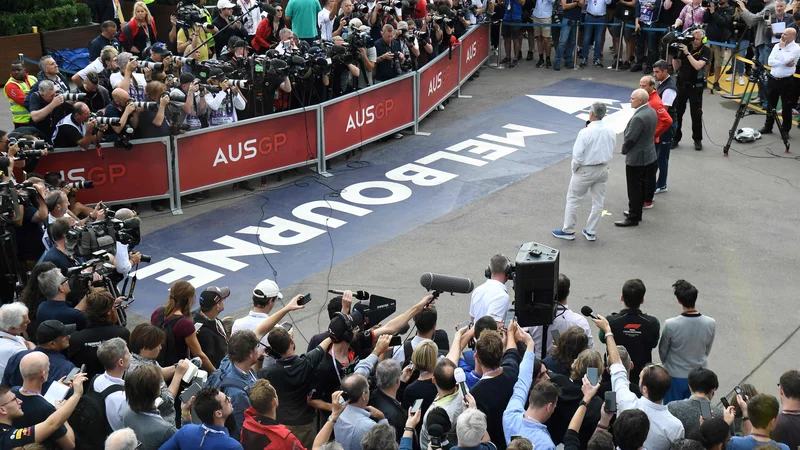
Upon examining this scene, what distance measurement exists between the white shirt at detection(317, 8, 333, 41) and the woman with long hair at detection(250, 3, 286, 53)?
0.86m

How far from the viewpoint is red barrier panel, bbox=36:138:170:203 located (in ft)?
40.5

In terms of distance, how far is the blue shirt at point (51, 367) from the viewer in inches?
278

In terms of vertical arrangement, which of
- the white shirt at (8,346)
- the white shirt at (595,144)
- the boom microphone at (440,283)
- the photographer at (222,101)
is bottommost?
the white shirt at (8,346)

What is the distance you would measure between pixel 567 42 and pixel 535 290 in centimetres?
1497

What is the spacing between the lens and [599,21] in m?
21.3

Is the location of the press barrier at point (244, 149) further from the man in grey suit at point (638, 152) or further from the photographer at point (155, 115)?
the man in grey suit at point (638, 152)

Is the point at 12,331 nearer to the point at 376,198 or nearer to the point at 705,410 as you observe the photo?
the point at 705,410

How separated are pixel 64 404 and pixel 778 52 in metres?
13.7

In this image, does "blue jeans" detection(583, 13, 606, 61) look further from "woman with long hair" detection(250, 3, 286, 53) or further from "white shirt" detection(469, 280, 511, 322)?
"white shirt" detection(469, 280, 511, 322)

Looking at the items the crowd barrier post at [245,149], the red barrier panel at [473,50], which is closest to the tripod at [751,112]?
the red barrier panel at [473,50]

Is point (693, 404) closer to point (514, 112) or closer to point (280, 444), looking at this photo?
point (280, 444)

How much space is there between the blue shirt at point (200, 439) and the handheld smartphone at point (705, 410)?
10.9ft

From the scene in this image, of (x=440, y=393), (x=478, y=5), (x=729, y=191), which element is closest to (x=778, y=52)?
(x=729, y=191)

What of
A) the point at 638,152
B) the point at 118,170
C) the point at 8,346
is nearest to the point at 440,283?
the point at 8,346
